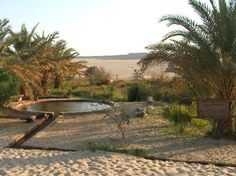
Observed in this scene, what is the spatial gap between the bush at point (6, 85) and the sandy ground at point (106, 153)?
87 cm

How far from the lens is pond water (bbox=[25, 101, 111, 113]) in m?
18.6

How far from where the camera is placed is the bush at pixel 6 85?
47.2 ft

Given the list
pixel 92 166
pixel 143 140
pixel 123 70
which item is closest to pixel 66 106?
pixel 143 140

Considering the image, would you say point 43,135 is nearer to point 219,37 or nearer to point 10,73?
point 10,73

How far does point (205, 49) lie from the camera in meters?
11.6

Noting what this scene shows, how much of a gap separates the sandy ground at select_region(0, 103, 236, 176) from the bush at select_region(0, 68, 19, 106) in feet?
2.87

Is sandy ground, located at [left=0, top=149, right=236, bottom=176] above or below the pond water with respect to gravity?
below

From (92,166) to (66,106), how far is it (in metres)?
11.5

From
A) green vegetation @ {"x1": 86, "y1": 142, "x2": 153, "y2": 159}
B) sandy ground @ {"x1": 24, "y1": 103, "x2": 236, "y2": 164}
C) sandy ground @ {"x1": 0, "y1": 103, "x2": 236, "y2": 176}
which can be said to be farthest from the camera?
sandy ground @ {"x1": 24, "y1": 103, "x2": 236, "y2": 164}

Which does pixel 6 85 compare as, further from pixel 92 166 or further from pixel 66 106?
pixel 92 166

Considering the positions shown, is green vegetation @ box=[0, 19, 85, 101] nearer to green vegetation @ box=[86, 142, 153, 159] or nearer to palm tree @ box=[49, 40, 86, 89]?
palm tree @ box=[49, 40, 86, 89]

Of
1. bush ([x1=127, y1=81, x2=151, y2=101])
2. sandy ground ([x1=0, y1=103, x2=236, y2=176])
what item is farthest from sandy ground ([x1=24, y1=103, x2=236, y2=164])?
bush ([x1=127, y1=81, x2=151, y2=101])

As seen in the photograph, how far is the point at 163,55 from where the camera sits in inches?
480

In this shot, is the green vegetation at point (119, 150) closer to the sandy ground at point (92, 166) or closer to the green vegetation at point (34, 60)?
the sandy ground at point (92, 166)
